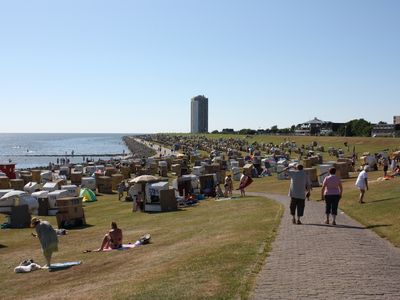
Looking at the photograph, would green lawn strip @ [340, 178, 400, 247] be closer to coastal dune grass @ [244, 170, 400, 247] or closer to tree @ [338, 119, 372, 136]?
coastal dune grass @ [244, 170, 400, 247]

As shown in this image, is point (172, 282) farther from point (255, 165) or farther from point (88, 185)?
A: point (255, 165)

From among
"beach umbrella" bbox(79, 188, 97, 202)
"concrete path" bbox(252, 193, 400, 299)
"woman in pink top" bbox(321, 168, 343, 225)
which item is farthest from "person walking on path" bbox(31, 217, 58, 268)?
"beach umbrella" bbox(79, 188, 97, 202)

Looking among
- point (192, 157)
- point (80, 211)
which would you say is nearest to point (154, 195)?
point (80, 211)

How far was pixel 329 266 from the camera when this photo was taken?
395 inches

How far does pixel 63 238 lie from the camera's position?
2152 cm

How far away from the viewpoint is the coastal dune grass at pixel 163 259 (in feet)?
31.0

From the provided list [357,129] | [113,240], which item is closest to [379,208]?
[113,240]

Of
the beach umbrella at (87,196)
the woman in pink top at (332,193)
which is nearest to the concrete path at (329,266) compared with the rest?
the woman in pink top at (332,193)

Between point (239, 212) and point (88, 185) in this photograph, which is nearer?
point (239, 212)

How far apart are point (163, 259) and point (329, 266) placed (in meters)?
4.64

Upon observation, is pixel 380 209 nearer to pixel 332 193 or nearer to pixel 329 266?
pixel 332 193

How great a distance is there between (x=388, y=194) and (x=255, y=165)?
2981cm

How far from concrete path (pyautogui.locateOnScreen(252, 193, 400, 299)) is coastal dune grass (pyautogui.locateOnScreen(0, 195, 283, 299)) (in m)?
0.39

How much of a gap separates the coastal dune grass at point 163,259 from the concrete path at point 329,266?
15.2 inches
